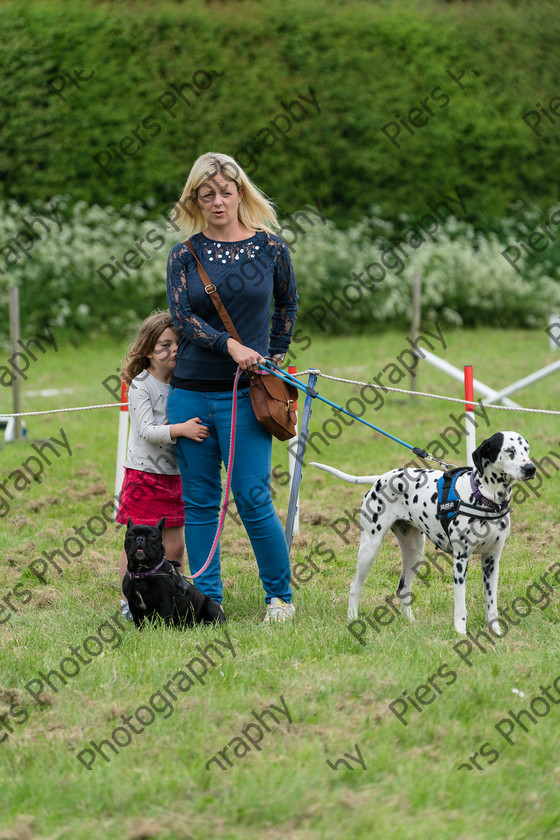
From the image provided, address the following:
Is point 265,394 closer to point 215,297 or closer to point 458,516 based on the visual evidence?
point 215,297

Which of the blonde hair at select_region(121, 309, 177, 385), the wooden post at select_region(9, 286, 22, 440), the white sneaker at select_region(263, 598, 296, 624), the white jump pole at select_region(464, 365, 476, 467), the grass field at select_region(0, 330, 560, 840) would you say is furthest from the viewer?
the wooden post at select_region(9, 286, 22, 440)

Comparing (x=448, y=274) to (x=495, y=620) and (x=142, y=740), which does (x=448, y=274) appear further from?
(x=142, y=740)

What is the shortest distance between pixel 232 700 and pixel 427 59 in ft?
56.1

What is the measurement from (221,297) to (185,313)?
0.58ft

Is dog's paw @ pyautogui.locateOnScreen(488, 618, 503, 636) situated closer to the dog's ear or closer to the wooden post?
the dog's ear

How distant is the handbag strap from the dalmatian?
3.25 ft

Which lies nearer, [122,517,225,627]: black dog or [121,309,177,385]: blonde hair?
[122,517,225,627]: black dog

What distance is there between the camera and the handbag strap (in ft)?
14.5

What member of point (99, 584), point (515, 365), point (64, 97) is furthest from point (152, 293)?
point (99, 584)

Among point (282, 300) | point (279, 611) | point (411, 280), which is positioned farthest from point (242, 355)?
point (411, 280)

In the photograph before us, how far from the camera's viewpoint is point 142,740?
3.53 m

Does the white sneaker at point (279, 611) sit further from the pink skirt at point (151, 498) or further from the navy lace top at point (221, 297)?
the navy lace top at point (221, 297)

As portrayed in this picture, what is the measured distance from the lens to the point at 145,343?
4.94 meters

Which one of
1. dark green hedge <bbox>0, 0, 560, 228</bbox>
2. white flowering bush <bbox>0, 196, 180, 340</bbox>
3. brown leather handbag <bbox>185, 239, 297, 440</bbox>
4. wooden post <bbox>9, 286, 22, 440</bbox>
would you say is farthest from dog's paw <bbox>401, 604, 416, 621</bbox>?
dark green hedge <bbox>0, 0, 560, 228</bbox>
